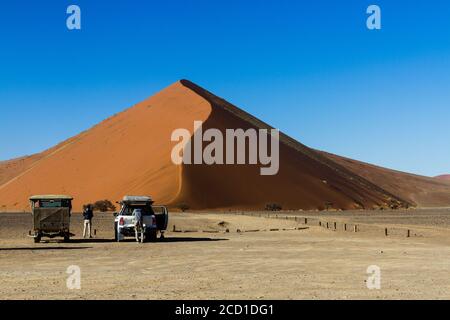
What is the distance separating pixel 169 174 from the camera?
314 ft

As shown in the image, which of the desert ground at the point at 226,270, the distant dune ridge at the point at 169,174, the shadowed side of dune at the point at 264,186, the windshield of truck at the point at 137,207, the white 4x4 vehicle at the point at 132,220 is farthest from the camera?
the distant dune ridge at the point at 169,174

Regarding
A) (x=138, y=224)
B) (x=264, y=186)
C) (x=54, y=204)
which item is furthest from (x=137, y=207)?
(x=264, y=186)

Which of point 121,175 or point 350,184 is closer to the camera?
A: point 121,175

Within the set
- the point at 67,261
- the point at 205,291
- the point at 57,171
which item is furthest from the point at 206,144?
the point at 205,291

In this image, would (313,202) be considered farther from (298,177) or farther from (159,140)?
(159,140)

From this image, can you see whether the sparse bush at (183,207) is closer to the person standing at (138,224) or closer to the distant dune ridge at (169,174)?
the distant dune ridge at (169,174)

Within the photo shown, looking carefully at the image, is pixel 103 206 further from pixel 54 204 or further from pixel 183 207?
pixel 54 204

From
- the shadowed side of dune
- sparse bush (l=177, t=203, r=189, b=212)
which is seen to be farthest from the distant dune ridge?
sparse bush (l=177, t=203, r=189, b=212)

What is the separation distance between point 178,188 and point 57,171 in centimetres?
3336

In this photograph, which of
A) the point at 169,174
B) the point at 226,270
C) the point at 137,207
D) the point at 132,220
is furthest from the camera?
the point at 169,174

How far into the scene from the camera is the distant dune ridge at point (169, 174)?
93312mm

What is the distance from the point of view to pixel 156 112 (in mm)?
125438

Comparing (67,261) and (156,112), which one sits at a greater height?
(156,112)

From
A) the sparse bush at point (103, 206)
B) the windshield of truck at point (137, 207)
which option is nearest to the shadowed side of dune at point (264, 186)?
the sparse bush at point (103, 206)
